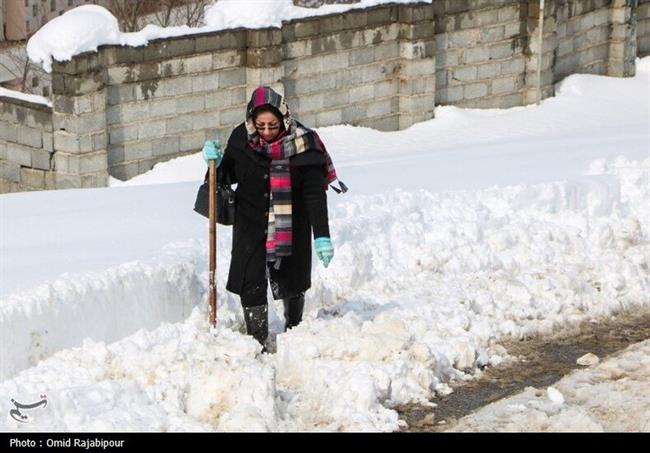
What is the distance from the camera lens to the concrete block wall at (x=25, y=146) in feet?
59.5

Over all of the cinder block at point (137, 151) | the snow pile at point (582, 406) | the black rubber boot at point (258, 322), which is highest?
the cinder block at point (137, 151)

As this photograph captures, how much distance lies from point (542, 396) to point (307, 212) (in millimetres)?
1811

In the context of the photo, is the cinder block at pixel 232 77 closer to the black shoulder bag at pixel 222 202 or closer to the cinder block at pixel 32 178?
the cinder block at pixel 32 178

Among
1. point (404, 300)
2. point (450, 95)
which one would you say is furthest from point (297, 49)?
point (404, 300)

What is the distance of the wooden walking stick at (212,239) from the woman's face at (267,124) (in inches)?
14.6

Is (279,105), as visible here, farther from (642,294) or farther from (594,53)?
(594,53)

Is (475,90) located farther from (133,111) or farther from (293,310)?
(293,310)

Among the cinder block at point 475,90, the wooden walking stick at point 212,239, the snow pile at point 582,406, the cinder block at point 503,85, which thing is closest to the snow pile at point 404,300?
the wooden walking stick at point 212,239

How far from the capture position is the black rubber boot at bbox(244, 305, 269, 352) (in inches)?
401

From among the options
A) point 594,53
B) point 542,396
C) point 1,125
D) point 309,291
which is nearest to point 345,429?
point 542,396

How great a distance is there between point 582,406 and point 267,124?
2502mm

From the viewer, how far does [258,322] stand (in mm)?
10211

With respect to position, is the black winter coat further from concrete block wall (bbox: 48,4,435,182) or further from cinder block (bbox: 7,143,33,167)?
cinder block (bbox: 7,143,33,167)

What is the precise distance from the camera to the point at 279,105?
9734 mm
